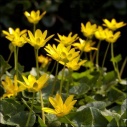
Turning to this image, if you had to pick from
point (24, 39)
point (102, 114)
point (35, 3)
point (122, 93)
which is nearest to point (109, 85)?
point (122, 93)

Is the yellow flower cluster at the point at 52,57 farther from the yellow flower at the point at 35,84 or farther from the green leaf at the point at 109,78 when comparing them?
the green leaf at the point at 109,78

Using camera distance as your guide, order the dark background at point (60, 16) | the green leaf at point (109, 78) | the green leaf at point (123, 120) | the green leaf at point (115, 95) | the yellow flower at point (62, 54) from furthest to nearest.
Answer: the dark background at point (60, 16) < the green leaf at point (109, 78) < the green leaf at point (115, 95) < the green leaf at point (123, 120) < the yellow flower at point (62, 54)

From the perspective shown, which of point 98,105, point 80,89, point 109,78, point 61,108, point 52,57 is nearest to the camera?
point 61,108

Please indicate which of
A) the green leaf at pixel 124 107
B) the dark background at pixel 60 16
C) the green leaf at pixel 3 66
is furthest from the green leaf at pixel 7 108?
the dark background at pixel 60 16

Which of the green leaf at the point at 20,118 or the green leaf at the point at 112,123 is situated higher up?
the green leaf at the point at 20,118

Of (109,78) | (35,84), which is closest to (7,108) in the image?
(35,84)

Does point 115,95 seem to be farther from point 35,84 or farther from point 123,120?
point 35,84

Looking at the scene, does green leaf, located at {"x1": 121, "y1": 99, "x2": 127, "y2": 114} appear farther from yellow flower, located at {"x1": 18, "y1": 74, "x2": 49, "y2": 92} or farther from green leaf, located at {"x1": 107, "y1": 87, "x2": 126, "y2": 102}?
yellow flower, located at {"x1": 18, "y1": 74, "x2": 49, "y2": 92}

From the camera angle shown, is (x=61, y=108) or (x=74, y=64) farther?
(x=74, y=64)
